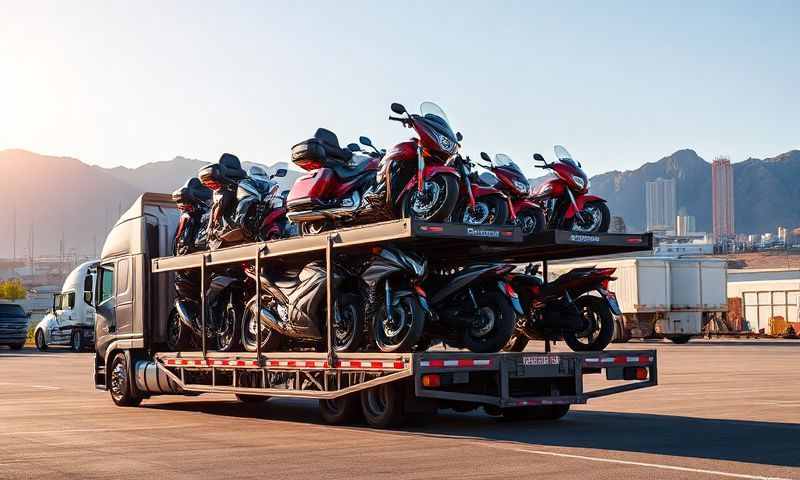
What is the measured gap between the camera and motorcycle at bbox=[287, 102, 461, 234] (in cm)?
1290

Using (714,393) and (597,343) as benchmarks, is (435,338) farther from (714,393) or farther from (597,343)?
(714,393)

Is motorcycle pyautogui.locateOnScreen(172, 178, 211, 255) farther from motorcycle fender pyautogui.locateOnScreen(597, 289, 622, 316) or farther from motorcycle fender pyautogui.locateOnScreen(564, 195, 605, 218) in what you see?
motorcycle fender pyautogui.locateOnScreen(597, 289, 622, 316)

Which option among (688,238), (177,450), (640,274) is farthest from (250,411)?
(688,238)

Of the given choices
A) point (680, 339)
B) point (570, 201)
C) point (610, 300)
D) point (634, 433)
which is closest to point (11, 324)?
point (680, 339)

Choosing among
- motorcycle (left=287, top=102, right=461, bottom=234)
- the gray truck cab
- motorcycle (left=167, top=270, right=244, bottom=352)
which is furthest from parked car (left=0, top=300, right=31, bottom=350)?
motorcycle (left=287, top=102, right=461, bottom=234)

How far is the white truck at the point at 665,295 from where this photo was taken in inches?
1687

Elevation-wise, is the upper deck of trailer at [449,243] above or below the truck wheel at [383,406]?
above

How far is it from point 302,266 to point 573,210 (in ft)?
12.1

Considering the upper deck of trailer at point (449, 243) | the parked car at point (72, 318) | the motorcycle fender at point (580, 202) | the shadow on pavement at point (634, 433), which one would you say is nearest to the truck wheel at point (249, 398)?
the shadow on pavement at point (634, 433)

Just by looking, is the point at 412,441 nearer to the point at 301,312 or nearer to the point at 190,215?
the point at 301,312

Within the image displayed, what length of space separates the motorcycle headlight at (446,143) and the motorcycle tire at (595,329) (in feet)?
9.81

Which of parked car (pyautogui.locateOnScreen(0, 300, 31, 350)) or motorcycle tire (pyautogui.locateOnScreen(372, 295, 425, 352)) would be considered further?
parked car (pyautogui.locateOnScreen(0, 300, 31, 350))

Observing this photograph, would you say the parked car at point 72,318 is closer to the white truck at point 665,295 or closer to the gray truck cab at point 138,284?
the white truck at point 665,295

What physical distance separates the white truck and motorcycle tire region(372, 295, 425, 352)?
30.6 meters
